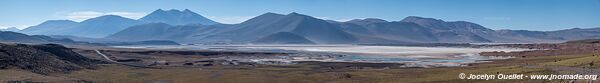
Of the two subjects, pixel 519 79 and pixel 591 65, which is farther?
pixel 591 65

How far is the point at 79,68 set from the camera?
365ft

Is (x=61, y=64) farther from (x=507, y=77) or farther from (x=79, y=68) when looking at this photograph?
(x=507, y=77)

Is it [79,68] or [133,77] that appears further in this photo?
[79,68]

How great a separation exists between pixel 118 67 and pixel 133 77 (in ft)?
81.8

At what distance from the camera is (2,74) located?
84688 mm

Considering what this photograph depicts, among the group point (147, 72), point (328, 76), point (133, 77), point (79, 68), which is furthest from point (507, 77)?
point (79, 68)

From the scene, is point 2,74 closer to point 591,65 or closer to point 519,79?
point 519,79

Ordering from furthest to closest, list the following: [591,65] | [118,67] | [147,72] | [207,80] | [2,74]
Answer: [118,67] < [147,72] < [207,80] < [2,74] < [591,65]

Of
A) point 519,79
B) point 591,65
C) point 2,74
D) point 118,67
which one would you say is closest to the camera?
point 519,79

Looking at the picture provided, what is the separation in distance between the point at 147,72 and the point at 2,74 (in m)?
25.9

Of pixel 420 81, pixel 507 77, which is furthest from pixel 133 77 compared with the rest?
pixel 507 77

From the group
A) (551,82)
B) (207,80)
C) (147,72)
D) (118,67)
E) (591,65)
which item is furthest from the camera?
(118,67)

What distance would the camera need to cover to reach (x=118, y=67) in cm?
11994

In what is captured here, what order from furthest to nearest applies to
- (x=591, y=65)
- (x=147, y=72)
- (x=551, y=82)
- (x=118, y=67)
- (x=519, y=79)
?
(x=118, y=67), (x=147, y=72), (x=591, y=65), (x=519, y=79), (x=551, y=82)
